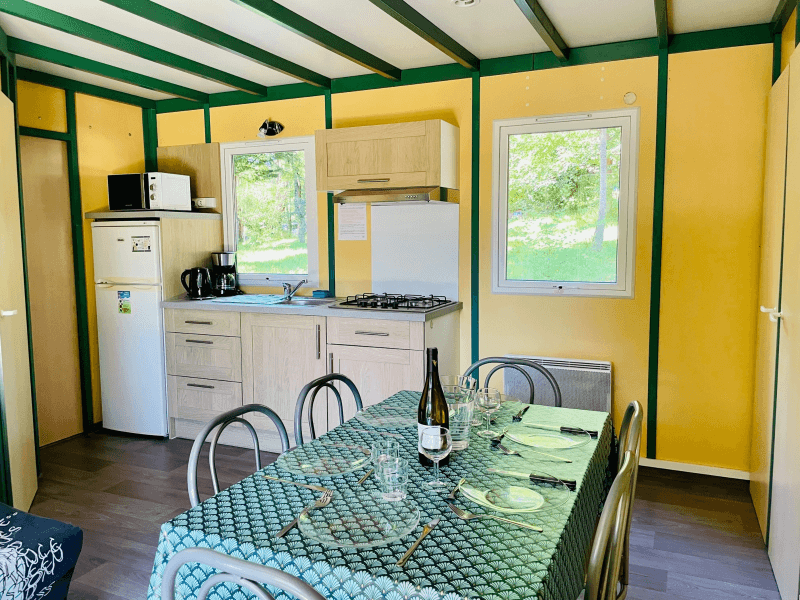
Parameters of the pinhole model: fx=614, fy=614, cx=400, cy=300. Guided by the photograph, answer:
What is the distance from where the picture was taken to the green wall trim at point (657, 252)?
338 cm

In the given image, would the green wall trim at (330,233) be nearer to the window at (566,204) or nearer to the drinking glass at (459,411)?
the window at (566,204)

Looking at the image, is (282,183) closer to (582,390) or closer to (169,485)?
(169,485)

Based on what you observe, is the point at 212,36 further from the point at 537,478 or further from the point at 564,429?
the point at 537,478

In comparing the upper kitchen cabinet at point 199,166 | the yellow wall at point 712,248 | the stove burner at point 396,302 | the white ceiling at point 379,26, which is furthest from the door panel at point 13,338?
the yellow wall at point 712,248

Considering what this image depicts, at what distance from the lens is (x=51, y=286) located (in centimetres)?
418

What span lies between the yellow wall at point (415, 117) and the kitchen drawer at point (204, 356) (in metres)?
0.90

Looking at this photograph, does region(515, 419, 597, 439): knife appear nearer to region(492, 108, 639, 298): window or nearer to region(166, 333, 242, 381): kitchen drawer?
region(492, 108, 639, 298): window

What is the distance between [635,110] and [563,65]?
496mm

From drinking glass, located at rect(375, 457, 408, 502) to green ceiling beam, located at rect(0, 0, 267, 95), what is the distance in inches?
107

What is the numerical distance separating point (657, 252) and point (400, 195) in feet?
4.95

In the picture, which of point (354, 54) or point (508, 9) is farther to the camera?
point (354, 54)

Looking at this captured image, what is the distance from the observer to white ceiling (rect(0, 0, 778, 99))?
290cm

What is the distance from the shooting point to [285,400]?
3910mm

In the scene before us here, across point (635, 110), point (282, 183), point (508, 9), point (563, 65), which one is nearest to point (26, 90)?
point (282, 183)
